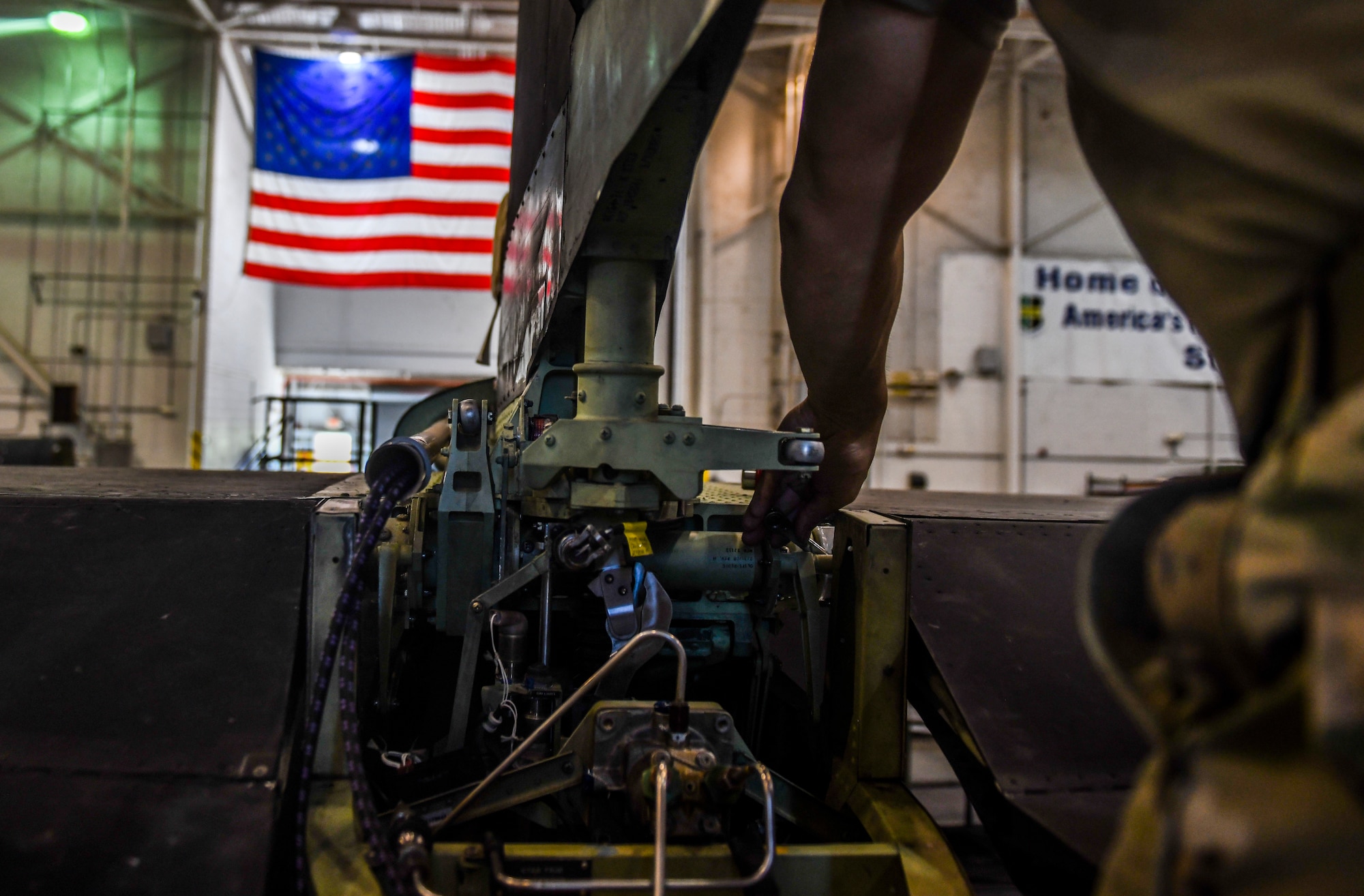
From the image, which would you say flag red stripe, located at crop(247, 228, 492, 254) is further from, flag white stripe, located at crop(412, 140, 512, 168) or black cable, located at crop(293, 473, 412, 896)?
black cable, located at crop(293, 473, 412, 896)

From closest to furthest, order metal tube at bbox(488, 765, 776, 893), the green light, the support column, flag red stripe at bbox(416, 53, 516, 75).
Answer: metal tube at bbox(488, 765, 776, 893) < flag red stripe at bbox(416, 53, 516, 75) < the green light < the support column

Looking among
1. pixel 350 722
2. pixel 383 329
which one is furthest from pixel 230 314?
pixel 350 722

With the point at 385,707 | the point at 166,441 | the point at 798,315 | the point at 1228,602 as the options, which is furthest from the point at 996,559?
the point at 166,441

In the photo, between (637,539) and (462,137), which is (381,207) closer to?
(462,137)

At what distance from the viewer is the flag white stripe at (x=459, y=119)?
9.27m

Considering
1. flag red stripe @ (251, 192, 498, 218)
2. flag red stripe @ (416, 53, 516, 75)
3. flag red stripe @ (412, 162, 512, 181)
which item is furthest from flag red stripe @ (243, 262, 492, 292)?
flag red stripe @ (416, 53, 516, 75)

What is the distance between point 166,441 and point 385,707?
397 inches

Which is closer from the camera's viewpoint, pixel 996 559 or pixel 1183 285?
pixel 1183 285

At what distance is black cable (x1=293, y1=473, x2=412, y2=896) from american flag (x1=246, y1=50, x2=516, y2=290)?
26.9 ft

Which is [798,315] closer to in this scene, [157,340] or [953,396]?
[953,396]

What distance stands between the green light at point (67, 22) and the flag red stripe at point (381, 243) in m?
3.13

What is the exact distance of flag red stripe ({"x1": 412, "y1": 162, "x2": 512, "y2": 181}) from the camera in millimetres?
9281

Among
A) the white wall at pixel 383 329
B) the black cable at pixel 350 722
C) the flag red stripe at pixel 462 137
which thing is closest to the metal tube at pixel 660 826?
the black cable at pixel 350 722

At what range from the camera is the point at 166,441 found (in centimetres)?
1048
